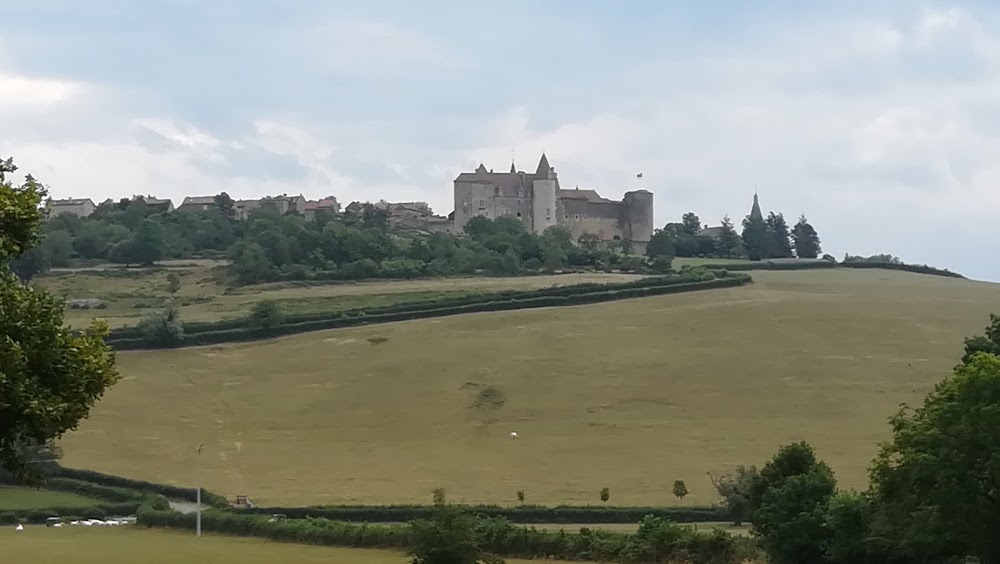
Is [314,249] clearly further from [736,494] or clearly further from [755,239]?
[736,494]

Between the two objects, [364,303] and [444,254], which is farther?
[444,254]

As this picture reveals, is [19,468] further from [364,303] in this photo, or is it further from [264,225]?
[264,225]

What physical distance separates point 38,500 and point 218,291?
65.2 m

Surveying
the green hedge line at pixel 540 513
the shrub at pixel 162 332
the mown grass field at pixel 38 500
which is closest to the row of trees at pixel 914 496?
the green hedge line at pixel 540 513

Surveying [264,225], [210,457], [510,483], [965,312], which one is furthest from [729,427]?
[264,225]

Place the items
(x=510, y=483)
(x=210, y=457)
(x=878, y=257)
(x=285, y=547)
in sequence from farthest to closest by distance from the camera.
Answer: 1. (x=878, y=257)
2. (x=210, y=457)
3. (x=510, y=483)
4. (x=285, y=547)

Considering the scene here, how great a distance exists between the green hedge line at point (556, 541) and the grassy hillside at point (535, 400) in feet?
35.6

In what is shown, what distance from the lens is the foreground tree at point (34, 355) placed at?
71.4ft

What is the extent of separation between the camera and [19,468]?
23938 millimetres

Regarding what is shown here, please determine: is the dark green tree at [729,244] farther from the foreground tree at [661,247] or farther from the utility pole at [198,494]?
the utility pole at [198,494]

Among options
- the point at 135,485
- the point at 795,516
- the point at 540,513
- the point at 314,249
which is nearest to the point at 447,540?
the point at 795,516

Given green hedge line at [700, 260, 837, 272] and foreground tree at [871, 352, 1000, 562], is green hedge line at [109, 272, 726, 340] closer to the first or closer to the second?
green hedge line at [700, 260, 837, 272]

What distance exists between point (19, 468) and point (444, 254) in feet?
408

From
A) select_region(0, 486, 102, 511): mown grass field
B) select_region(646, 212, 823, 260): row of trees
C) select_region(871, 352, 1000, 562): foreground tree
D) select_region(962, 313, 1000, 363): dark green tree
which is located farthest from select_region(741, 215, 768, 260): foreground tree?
select_region(871, 352, 1000, 562): foreground tree
